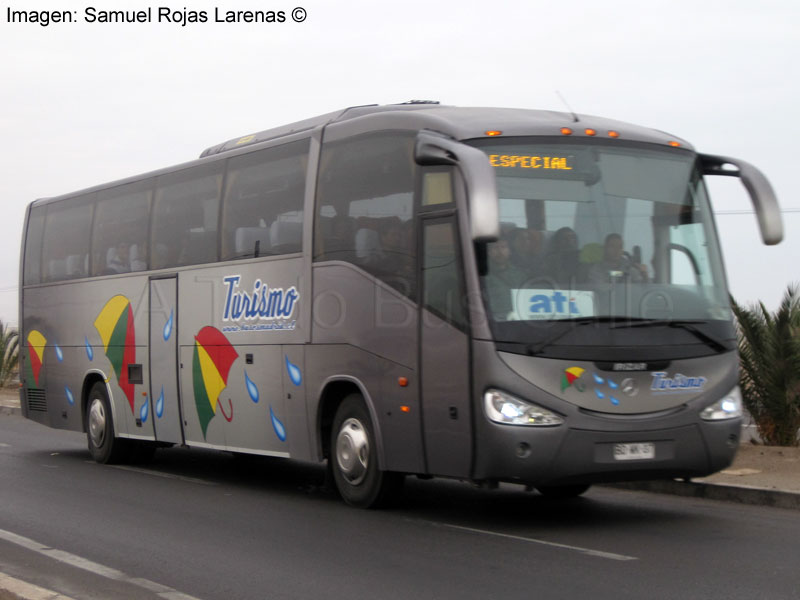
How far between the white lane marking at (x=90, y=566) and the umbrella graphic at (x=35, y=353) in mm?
8469

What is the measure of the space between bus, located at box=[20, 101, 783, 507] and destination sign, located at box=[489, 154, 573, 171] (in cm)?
2

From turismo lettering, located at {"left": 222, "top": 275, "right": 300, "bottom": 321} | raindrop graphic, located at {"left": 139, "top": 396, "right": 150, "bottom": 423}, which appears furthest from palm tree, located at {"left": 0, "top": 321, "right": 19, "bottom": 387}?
turismo lettering, located at {"left": 222, "top": 275, "right": 300, "bottom": 321}

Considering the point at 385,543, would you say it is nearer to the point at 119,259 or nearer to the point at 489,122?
the point at 489,122

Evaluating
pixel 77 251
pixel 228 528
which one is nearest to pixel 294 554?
pixel 228 528

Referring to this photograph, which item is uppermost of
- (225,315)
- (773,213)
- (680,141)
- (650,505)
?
(680,141)

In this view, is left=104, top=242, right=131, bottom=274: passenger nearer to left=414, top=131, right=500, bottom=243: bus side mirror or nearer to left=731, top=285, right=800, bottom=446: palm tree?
left=414, top=131, right=500, bottom=243: bus side mirror

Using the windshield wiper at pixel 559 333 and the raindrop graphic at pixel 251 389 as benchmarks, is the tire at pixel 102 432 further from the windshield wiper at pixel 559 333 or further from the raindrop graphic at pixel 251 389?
the windshield wiper at pixel 559 333

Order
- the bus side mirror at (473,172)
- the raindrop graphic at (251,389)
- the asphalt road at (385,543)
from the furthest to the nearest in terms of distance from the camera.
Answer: the raindrop graphic at (251,389)
the bus side mirror at (473,172)
the asphalt road at (385,543)

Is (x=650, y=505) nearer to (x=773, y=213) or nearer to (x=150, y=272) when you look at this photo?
(x=773, y=213)

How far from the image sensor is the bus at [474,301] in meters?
9.38

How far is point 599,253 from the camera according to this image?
382 inches

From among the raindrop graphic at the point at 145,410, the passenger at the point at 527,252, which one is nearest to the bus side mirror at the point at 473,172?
the passenger at the point at 527,252

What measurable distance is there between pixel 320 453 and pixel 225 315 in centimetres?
243

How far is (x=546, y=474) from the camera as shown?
364 inches
